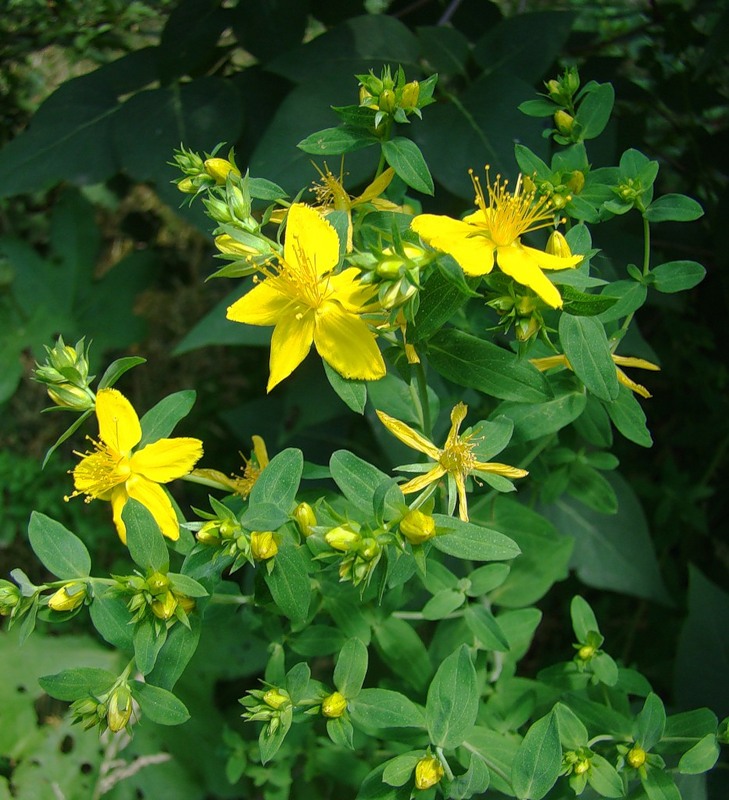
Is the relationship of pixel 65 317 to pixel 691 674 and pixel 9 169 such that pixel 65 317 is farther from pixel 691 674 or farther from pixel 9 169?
pixel 691 674

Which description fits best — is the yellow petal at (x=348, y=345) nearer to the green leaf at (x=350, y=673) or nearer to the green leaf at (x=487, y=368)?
the green leaf at (x=487, y=368)

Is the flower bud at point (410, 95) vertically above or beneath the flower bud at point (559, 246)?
above

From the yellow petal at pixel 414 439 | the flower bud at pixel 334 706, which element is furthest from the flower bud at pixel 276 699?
the yellow petal at pixel 414 439

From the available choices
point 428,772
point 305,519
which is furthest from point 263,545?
point 428,772

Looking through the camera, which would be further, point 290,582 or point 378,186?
point 378,186

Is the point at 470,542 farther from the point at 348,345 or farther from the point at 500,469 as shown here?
the point at 348,345

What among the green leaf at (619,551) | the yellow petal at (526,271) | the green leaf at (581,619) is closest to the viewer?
the yellow petal at (526,271)

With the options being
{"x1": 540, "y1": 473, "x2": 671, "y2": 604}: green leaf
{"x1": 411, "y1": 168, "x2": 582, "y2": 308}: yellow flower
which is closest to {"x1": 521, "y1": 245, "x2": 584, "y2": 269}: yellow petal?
{"x1": 411, "y1": 168, "x2": 582, "y2": 308}: yellow flower

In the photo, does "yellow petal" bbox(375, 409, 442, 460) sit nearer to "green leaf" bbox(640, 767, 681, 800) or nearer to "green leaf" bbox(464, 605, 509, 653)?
"green leaf" bbox(464, 605, 509, 653)
